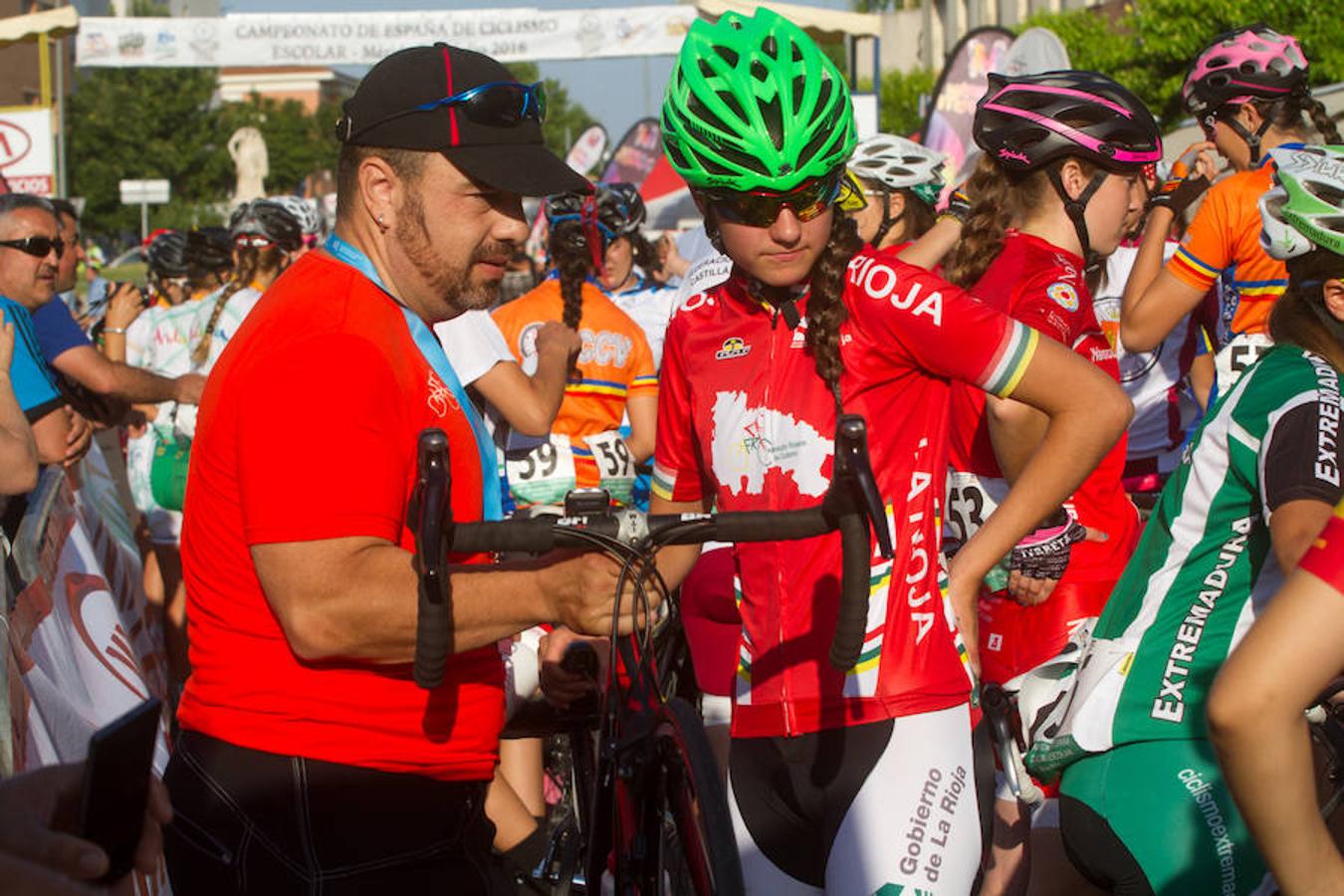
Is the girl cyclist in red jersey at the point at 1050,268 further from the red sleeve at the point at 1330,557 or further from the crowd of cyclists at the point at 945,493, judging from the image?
the red sleeve at the point at 1330,557

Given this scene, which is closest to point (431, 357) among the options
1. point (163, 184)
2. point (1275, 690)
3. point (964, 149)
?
point (1275, 690)

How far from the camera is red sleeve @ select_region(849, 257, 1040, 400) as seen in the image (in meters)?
3.37

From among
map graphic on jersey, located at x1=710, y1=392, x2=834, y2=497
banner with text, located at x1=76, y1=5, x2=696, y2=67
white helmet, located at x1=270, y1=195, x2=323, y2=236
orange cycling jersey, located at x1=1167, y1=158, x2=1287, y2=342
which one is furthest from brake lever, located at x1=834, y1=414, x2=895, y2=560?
banner with text, located at x1=76, y1=5, x2=696, y2=67

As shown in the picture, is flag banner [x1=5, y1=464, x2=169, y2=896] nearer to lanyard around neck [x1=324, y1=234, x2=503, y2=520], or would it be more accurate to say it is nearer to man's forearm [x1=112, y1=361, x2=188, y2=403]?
man's forearm [x1=112, y1=361, x2=188, y2=403]

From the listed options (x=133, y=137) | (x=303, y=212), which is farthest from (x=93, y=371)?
(x=133, y=137)

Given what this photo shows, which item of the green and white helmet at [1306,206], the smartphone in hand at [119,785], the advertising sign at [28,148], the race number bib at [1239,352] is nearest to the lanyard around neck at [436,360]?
the smartphone in hand at [119,785]

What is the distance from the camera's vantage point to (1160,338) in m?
6.30

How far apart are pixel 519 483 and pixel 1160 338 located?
8.79ft

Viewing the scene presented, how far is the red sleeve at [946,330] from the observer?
3.37 metres

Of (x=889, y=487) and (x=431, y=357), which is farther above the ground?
(x=431, y=357)

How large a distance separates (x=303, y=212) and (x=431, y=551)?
864 cm

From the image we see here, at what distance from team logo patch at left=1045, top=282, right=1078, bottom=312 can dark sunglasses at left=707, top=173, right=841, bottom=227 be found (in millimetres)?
1020

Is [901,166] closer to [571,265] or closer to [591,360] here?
[571,265]

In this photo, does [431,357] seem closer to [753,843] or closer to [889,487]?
[889,487]
